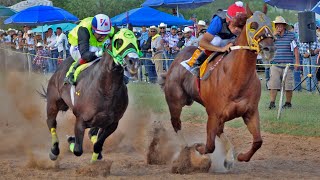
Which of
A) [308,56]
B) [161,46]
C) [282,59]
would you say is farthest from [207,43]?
[161,46]

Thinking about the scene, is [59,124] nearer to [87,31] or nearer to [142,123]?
[142,123]

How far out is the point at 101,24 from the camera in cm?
1055

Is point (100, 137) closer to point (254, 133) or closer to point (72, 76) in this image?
point (72, 76)

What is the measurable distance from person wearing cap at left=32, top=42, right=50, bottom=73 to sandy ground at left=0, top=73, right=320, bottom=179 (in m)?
8.55

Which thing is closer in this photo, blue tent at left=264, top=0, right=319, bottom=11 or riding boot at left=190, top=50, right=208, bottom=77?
riding boot at left=190, top=50, right=208, bottom=77

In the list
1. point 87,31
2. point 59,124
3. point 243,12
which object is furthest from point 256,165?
point 59,124

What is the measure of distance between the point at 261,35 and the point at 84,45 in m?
2.93

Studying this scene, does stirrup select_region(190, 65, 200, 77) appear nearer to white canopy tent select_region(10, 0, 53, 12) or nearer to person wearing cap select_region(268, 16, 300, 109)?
person wearing cap select_region(268, 16, 300, 109)

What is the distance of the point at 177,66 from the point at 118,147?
2.04 meters

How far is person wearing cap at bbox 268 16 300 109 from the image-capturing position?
16.0 metres

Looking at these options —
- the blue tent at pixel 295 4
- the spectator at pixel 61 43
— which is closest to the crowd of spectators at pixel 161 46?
the blue tent at pixel 295 4

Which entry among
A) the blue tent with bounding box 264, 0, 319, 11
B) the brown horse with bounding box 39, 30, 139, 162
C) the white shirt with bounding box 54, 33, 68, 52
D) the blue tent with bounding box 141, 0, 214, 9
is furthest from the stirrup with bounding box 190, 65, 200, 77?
the blue tent with bounding box 141, 0, 214, 9

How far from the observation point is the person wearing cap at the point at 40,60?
83.9ft

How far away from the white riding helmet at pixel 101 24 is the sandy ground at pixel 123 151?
1941mm
